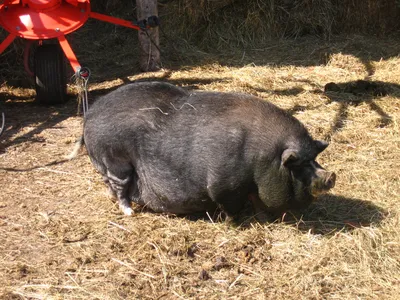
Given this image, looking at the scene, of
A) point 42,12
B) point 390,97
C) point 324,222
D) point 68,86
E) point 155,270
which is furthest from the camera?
point 68,86

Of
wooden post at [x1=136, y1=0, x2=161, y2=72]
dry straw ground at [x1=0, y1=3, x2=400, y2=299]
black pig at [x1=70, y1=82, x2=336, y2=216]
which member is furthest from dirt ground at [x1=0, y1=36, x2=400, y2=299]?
wooden post at [x1=136, y1=0, x2=161, y2=72]

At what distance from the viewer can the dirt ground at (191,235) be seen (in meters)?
3.62

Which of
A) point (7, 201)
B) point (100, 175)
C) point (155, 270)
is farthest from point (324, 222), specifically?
point (7, 201)

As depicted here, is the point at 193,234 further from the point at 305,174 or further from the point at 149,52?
the point at 149,52

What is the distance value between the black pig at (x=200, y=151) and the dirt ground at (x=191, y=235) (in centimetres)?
22

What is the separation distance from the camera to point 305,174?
4023mm

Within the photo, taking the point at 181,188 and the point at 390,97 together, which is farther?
the point at 390,97

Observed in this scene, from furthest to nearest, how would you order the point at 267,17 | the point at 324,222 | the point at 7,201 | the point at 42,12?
the point at 267,17 < the point at 42,12 < the point at 7,201 < the point at 324,222

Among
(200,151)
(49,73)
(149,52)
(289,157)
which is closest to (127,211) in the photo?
(200,151)

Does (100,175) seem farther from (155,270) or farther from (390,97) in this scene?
(390,97)

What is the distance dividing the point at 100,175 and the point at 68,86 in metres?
2.68

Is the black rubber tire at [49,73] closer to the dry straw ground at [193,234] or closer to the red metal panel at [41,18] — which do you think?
the dry straw ground at [193,234]

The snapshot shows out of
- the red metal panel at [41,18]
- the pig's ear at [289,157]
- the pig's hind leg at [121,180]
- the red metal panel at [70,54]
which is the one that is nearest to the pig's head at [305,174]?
the pig's ear at [289,157]

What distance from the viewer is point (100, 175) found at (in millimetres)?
5098
